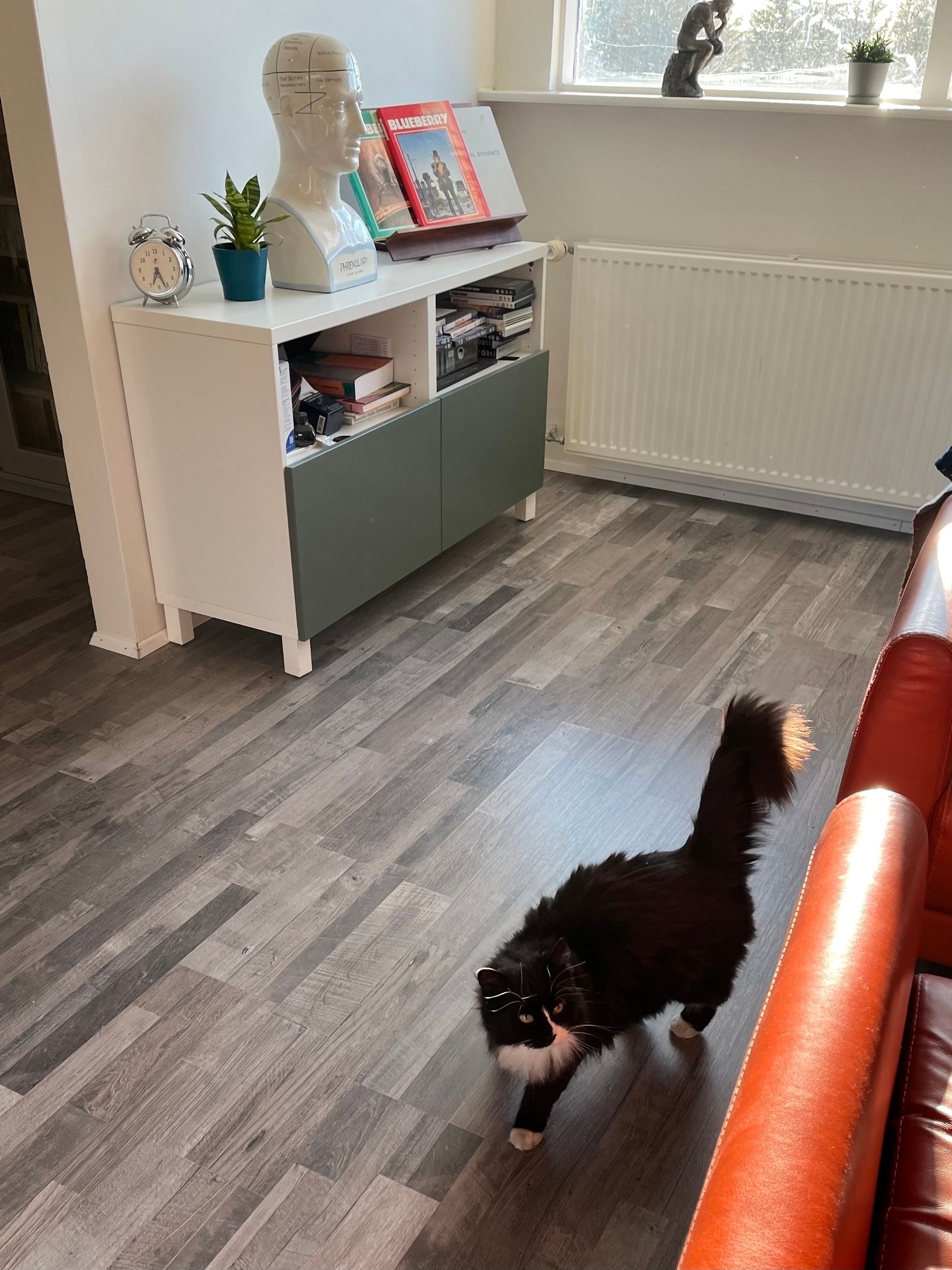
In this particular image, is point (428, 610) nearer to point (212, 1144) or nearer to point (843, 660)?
point (843, 660)

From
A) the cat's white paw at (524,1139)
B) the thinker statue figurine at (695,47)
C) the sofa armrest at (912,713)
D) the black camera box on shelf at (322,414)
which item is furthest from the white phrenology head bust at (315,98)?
the cat's white paw at (524,1139)

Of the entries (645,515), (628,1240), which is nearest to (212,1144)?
(628,1240)

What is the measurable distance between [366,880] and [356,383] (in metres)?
1.18

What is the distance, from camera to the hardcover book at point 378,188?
8.79ft

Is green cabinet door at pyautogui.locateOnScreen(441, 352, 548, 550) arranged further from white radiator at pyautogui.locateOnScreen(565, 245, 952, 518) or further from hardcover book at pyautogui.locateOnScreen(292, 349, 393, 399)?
white radiator at pyautogui.locateOnScreen(565, 245, 952, 518)

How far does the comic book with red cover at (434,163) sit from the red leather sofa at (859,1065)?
190 centimetres

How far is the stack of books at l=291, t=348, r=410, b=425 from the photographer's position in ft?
8.22

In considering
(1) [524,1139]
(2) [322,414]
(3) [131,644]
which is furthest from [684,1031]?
(3) [131,644]

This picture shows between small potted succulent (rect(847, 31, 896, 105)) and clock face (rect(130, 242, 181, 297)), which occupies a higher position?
small potted succulent (rect(847, 31, 896, 105))

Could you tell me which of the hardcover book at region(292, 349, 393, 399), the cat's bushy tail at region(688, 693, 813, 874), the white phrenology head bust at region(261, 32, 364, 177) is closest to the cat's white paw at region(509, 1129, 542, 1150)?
the cat's bushy tail at region(688, 693, 813, 874)

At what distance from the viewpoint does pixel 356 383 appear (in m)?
2.50

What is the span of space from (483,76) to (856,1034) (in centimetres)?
327

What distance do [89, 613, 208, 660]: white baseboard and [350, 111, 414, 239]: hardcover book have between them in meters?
1.08

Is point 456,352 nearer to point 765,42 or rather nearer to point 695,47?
point 695,47
